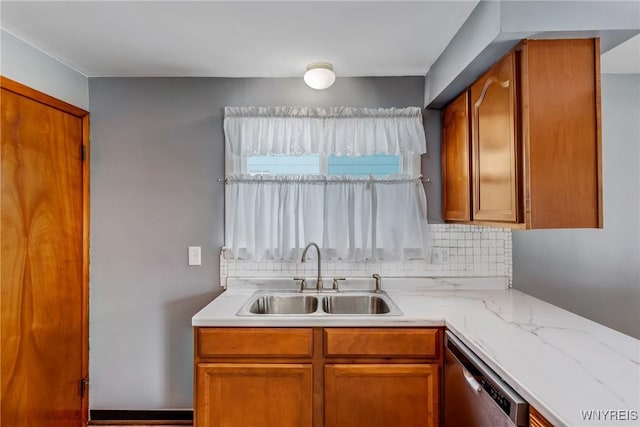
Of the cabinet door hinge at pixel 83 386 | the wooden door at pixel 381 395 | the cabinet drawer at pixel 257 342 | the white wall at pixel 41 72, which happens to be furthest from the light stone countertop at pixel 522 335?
the white wall at pixel 41 72

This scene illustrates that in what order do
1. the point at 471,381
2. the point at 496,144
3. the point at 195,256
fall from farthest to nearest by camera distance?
the point at 195,256, the point at 496,144, the point at 471,381

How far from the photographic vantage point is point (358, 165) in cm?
222

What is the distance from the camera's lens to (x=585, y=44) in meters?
1.38

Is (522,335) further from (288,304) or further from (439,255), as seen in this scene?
(288,304)

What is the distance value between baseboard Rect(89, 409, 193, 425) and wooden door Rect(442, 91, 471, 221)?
6.80ft

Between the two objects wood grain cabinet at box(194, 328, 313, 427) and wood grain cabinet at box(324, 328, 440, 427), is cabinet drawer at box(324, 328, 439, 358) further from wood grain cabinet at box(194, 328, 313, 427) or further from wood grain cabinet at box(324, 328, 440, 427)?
wood grain cabinet at box(194, 328, 313, 427)

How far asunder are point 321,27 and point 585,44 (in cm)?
110

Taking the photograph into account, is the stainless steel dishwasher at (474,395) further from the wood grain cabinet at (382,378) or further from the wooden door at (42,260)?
the wooden door at (42,260)

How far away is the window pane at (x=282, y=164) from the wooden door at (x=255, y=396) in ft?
3.79

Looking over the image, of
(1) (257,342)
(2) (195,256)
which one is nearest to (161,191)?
(2) (195,256)

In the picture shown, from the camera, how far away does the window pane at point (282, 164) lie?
223 cm

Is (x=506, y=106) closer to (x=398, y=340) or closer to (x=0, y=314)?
(x=398, y=340)

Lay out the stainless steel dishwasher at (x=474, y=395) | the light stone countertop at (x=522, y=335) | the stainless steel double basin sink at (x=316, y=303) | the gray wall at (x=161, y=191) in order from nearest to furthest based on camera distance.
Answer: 1. the light stone countertop at (x=522, y=335)
2. the stainless steel dishwasher at (x=474, y=395)
3. the stainless steel double basin sink at (x=316, y=303)
4. the gray wall at (x=161, y=191)

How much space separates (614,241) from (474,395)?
1606mm
